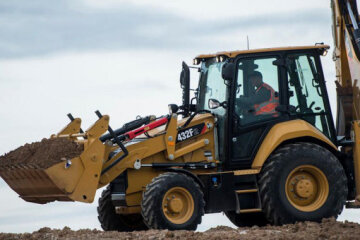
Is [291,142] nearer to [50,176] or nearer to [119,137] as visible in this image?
[119,137]

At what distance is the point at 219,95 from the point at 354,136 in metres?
2.49

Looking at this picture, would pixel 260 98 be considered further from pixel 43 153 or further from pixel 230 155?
pixel 43 153

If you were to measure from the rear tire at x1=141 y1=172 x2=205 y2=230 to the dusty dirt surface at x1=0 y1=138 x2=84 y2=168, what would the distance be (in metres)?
1.35

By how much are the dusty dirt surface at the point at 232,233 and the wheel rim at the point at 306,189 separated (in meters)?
0.49

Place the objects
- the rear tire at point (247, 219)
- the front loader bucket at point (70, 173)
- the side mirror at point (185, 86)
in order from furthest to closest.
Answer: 1. the rear tire at point (247, 219)
2. the side mirror at point (185, 86)
3. the front loader bucket at point (70, 173)

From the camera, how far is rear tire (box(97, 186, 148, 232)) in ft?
45.6

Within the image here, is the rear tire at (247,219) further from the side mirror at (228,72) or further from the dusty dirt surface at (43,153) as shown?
the dusty dirt surface at (43,153)

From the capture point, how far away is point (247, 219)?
Answer: 14.6m

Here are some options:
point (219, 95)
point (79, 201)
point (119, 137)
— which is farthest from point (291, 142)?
point (79, 201)

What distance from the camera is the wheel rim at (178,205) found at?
1252 centimetres

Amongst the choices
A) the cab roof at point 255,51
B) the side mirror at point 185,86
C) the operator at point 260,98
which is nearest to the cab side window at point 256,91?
the operator at point 260,98

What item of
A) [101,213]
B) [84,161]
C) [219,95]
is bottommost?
[101,213]

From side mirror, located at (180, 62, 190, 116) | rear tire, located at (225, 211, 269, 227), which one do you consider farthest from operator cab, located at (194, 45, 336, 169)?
rear tire, located at (225, 211, 269, 227)

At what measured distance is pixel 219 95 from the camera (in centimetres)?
1370
